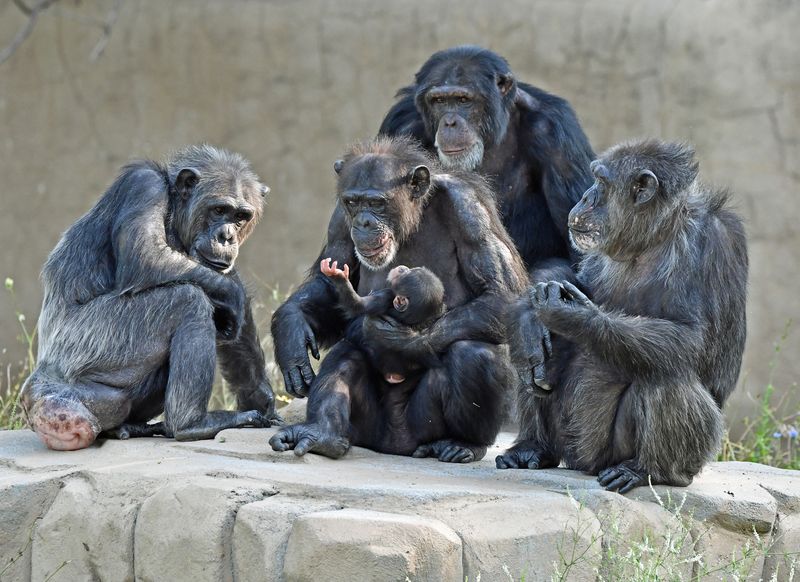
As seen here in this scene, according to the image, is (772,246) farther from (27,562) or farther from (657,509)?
(27,562)

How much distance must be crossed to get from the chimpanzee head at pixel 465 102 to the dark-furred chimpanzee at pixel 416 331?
75cm

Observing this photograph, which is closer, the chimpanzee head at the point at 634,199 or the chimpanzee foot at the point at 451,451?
the chimpanzee head at the point at 634,199

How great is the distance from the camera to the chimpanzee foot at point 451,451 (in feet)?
21.4

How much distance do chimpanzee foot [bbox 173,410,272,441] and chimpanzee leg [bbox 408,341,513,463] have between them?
826 mm

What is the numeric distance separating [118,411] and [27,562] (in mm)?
1007

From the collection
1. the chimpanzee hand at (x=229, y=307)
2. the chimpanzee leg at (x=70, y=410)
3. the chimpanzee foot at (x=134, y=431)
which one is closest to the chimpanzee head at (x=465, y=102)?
the chimpanzee hand at (x=229, y=307)

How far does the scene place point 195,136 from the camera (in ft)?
39.5

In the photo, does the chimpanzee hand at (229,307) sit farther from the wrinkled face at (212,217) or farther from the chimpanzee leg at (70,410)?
the chimpanzee leg at (70,410)

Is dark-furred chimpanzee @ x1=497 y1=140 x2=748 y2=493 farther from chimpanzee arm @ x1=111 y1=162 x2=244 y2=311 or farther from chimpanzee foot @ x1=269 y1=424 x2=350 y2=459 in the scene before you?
chimpanzee arm @ x1=111 y1=162 x2=244 y2=311

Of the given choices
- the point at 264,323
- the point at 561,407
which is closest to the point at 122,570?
the point at 561,407

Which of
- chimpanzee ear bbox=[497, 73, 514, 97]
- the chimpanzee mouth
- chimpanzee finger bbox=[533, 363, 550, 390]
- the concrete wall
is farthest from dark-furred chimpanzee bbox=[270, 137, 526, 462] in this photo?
the concrete wall

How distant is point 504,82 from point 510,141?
373mm

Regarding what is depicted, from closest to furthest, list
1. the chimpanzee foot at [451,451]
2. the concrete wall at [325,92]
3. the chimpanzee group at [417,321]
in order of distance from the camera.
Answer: the chimpanzee group at [417,321] < the chimpanzee foot at [451,451] < the concrete wall at [325,92]

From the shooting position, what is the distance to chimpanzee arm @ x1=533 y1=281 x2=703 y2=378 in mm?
5742
